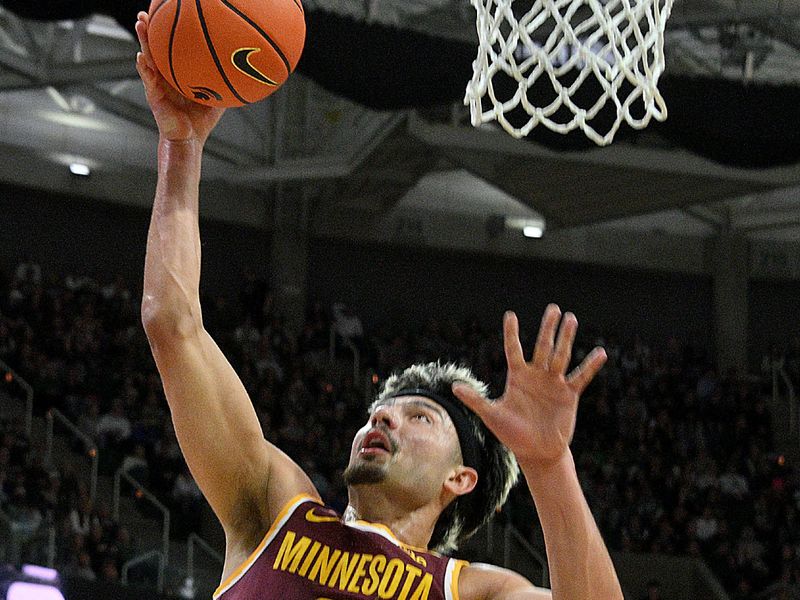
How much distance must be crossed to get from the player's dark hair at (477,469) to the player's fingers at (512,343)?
1.08 metres

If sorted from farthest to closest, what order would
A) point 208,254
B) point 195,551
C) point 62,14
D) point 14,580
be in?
point 208,254 → point 195,551 → point 62,14 → point 14,580

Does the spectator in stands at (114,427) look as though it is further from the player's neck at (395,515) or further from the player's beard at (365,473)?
the player's beard at (365,473)

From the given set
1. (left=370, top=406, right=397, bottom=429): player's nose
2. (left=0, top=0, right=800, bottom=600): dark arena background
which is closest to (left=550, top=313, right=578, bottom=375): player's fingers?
(left=370, top=406, right=397, bottom=429): player's nose

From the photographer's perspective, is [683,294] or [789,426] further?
[683,294]

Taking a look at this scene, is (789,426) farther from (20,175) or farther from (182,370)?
(182,370)

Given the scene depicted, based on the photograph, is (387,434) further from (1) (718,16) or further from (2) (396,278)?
(2) (396,278)

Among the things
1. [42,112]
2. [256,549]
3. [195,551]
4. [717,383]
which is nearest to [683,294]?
[717,383]

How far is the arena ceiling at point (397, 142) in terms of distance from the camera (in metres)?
14.7

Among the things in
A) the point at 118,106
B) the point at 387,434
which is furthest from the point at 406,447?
the point at 118,106

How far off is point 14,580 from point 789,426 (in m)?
12.9

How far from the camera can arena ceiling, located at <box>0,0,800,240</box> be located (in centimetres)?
1467

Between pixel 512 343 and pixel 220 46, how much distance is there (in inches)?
49.9

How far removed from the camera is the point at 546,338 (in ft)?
8.01

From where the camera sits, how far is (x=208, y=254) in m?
20.8
